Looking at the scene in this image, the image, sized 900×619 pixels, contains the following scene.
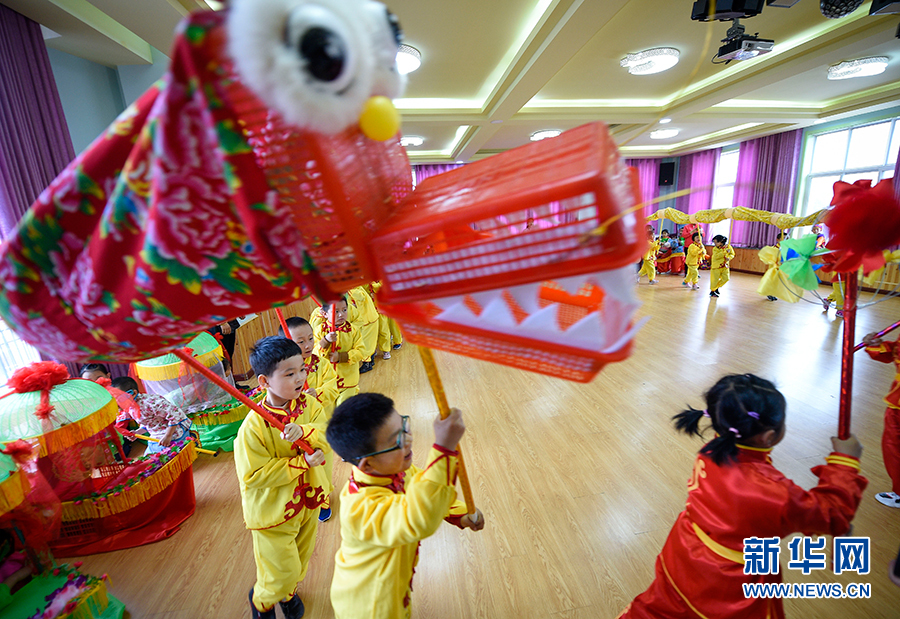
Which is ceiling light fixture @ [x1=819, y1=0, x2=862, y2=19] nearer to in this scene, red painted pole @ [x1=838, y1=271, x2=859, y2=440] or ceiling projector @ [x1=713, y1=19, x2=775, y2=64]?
ceiling projector @ [x1=713, y1=19, x2=775, y2=64]

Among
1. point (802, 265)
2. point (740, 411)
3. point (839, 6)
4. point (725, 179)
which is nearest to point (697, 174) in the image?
point (725, 179)

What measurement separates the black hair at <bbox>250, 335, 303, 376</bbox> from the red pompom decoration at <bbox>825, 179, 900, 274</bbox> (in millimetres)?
2077

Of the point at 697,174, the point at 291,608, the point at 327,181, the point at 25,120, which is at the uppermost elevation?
the point at 25,120

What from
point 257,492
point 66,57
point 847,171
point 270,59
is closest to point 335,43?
point 270,59

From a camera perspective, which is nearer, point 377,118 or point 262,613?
point 377,118

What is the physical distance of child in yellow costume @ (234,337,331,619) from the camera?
148 cm

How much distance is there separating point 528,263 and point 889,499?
9.74 ft

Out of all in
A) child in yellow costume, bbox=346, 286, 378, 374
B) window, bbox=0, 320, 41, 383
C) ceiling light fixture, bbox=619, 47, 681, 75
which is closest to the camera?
window, bbox=0, 320, 41, 383

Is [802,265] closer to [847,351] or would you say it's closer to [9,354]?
[847,351]

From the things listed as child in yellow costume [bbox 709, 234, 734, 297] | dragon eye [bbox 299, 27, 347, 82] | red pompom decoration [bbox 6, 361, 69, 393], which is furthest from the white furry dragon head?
child in yellow costume [bbox 709, 234, 734, 297]

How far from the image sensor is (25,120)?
248cm

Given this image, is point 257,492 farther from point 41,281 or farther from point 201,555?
point 41,281

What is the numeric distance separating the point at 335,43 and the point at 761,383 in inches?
59.4

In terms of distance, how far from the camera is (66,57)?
3.00 metres
